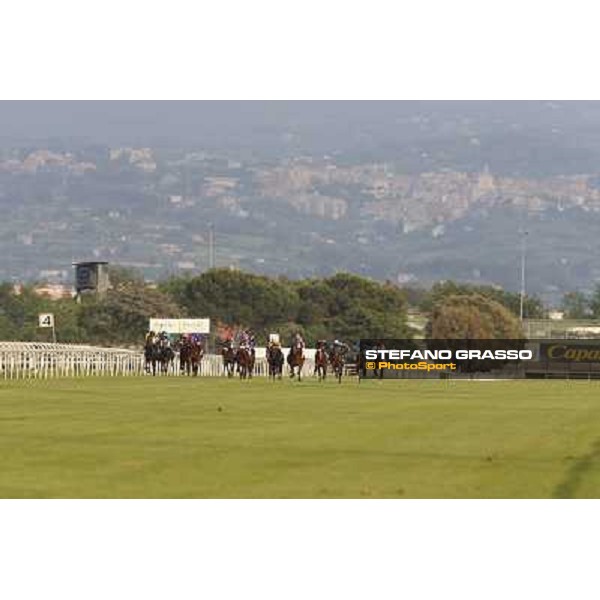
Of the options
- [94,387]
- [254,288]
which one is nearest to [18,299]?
[254,288]

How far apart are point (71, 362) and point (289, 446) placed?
A: 4458cm

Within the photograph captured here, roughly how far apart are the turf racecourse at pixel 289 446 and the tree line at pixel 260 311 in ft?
340

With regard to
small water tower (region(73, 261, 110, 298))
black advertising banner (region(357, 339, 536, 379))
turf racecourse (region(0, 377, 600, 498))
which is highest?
small water tower (region(73, 261, 110, 298))

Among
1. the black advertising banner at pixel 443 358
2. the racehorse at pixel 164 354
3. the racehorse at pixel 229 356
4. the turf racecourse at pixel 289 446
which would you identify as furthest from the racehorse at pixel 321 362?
the turf racecourse at pixel 289 446

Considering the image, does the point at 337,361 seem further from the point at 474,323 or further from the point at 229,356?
the point at 474,323

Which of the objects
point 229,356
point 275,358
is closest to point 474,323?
point 229,356

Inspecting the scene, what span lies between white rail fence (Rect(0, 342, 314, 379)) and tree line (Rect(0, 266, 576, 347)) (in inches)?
2634

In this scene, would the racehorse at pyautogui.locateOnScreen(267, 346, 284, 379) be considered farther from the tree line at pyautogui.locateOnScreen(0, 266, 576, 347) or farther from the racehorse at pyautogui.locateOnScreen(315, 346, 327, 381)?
the tree line at pyautogui.locateOnScreen(0, 266, 576, 347)

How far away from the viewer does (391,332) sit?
6442 inches

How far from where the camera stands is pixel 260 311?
17575 centimetres

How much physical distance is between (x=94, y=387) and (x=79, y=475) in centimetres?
3212

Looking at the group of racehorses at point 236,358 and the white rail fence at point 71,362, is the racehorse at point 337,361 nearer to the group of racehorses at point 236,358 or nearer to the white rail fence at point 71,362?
the group of racehorses at point 236,358

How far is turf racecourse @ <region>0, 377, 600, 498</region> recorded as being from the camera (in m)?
21.0

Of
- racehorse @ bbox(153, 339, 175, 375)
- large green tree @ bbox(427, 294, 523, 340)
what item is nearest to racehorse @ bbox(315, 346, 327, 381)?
racehorse @ bbox(153, 339, 175, 375)
